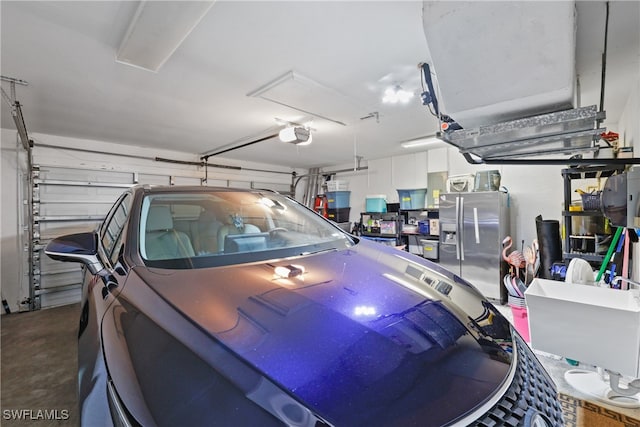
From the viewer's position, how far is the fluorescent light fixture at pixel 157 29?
5.54 feet

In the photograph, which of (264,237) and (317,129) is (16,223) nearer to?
(317,129)

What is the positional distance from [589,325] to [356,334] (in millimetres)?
2134

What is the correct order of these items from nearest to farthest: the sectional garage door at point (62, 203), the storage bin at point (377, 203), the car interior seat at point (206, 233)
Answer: the car interior seat at point (206, 233) → the sectional garage door at point (62, 203) → the storage bin at point (377, 203)

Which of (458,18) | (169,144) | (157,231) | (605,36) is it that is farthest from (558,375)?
(169,144)

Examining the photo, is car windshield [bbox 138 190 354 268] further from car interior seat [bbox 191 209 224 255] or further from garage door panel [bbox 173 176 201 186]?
garage door panel [bbox 173 176 201 186]

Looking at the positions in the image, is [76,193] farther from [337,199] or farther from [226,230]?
[337,199]

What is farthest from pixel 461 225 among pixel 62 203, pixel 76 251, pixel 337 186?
pixel 62 203

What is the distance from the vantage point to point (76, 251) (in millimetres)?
1312

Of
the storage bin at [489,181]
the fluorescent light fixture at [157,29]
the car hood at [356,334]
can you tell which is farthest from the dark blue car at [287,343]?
the storage bin at [489,181]

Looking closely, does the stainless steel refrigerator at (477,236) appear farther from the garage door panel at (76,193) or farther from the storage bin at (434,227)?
the garage door panel at (76,193)

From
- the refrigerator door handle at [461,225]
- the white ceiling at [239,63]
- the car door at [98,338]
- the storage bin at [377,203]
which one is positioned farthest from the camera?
the storage bin at [377,203]

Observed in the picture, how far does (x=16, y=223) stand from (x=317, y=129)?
5090 mm

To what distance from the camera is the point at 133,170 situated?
5637 mm

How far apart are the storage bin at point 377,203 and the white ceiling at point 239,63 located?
2.34 m
